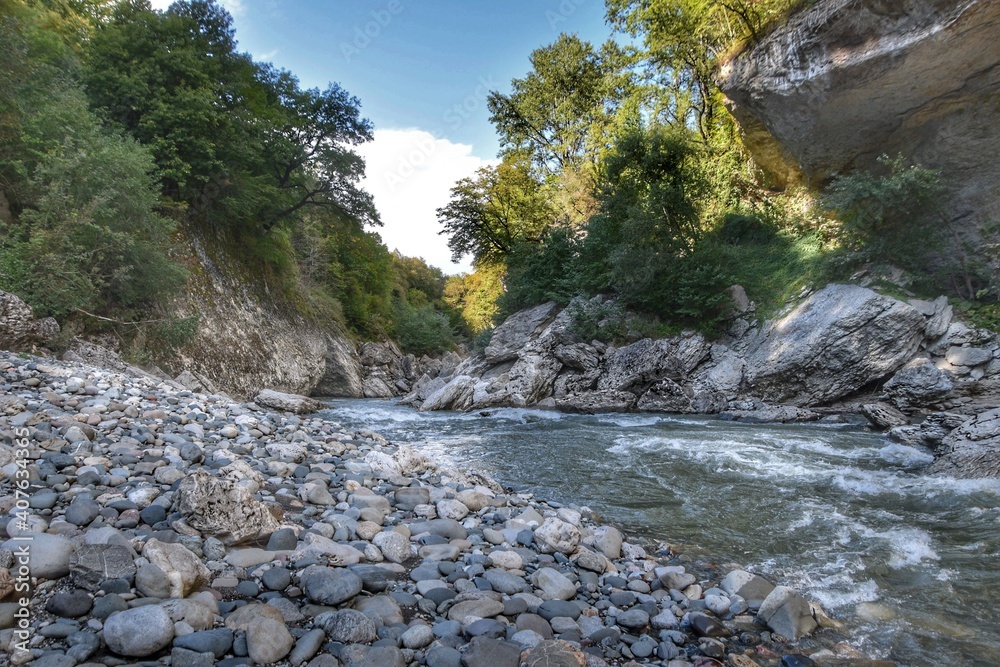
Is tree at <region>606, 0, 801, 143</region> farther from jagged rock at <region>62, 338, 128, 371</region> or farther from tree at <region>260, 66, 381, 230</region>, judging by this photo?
jagged rock at <region>62, 338, 128, 371</region>

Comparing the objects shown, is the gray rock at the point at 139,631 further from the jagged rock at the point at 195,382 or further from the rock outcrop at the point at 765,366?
the rock outcrop at the point at 765,366

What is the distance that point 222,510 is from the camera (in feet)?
9.07

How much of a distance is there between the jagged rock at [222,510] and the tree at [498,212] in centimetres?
2215


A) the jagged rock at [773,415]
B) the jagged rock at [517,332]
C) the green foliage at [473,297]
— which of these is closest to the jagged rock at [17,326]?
the jagged rock at [517,332]

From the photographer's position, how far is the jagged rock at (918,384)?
9.45m

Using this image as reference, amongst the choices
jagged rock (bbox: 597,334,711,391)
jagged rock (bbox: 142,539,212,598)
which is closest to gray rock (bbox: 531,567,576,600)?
jagged rock (bbox: 142,539,212,598)

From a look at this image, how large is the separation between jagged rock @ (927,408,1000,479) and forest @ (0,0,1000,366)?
6.34m

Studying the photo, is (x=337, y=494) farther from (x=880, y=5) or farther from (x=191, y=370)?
(x=880, y=5)

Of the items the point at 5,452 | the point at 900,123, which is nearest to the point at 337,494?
the point at 5,452

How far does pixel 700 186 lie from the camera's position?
671 inches

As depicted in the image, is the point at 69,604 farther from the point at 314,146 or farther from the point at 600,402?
the point at 314,146

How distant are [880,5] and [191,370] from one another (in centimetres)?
2052

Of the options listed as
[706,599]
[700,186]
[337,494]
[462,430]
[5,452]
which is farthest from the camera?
[700,186]

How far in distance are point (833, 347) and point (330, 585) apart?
42.5ft
